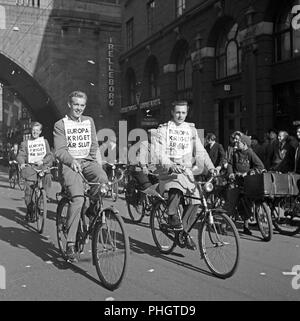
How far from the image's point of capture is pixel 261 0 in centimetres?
1588

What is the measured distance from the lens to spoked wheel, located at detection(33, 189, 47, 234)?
25.1ft

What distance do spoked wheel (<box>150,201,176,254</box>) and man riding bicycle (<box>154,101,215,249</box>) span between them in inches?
8.8

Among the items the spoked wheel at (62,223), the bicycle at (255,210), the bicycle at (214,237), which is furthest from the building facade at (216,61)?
the spoked wheel at (62,223)

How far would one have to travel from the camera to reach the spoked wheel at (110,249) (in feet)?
14.7

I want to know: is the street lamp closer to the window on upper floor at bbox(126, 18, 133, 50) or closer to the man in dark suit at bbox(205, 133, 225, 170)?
the window on upper floor at bbox(126, 18, 133, 50)

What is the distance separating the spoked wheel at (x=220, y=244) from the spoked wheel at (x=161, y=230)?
743 millimetres

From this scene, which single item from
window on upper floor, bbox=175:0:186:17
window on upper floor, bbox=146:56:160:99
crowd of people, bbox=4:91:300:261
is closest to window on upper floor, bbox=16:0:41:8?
window on upper floor, bbox=146:56:160:99

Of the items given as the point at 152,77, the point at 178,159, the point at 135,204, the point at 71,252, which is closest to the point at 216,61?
the point at 152,77

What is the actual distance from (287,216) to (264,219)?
527mm

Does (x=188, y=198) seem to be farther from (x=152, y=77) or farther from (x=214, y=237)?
(x=152, y=77)

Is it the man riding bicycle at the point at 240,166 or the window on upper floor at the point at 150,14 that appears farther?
the window on upper floor at the point at 150,14

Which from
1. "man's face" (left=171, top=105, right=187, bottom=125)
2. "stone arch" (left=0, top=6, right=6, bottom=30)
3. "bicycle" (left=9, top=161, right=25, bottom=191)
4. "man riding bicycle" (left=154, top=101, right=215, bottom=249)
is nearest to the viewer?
"man riding bicycle" (left=154, top=101, right=215, bottom=249)

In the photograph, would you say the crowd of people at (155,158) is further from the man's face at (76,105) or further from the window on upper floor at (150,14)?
the window on upper floor at (150,14)
